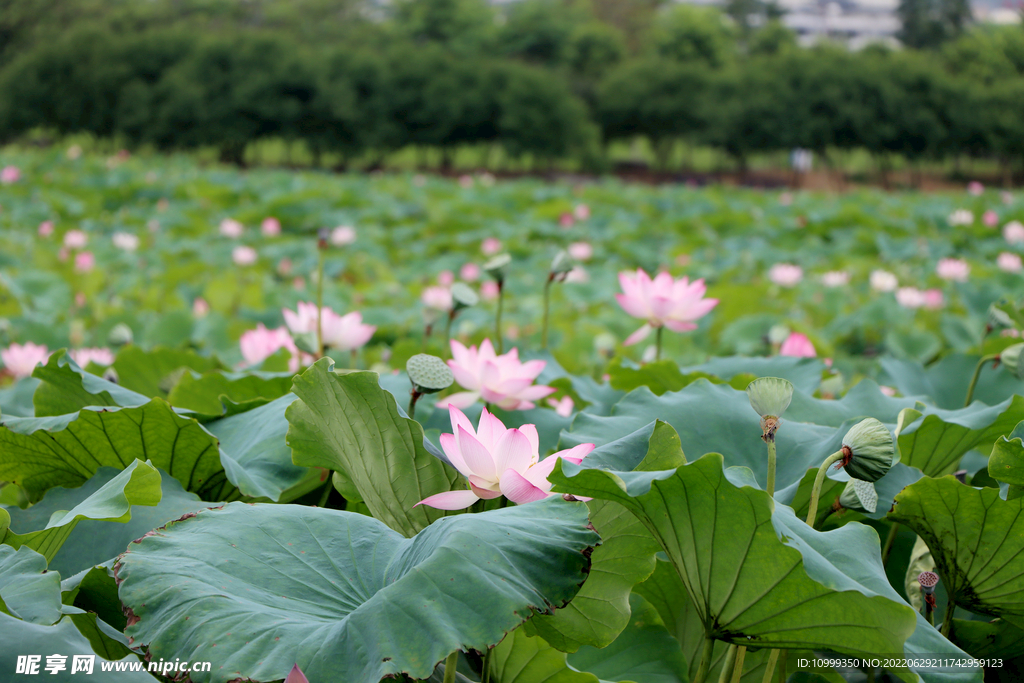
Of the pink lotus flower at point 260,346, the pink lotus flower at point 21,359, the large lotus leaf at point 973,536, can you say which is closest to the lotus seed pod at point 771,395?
the large lotus leaf at point 973,536

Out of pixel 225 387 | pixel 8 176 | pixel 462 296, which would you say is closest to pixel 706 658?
pixel 462 296

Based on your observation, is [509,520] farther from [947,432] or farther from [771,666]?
[947,432]

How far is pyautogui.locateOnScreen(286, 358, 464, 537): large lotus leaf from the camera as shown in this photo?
66cm

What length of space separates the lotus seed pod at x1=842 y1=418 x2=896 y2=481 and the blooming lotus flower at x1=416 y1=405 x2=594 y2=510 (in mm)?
202

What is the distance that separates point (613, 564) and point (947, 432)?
425 millimetres

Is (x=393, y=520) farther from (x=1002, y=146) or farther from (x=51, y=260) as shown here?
(x=1002, y=146)

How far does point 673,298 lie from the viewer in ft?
4.06

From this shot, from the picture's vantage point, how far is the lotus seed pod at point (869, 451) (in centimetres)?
57

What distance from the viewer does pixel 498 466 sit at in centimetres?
59

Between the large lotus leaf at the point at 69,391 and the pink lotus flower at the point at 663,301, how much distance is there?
2.40ft

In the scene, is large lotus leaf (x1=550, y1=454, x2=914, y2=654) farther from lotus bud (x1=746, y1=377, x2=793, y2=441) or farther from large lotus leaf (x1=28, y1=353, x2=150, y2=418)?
large lotus leaf (x1=28, y1=353, x2=150, y2=418)

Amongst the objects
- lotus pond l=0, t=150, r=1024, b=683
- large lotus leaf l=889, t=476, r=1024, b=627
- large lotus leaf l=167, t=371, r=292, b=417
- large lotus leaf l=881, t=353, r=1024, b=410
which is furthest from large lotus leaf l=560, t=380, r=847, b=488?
large lotus leaf l=881, t=353, r=1024, b=410

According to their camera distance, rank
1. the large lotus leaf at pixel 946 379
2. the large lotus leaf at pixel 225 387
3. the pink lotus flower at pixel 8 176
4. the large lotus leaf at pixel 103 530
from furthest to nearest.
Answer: the pink lotus flower at pixel 8 176
the large lotus leaf at pixel 946 379
the large lotus leaf at pixel 225 387
the large lotus leaf at pixel 103 530

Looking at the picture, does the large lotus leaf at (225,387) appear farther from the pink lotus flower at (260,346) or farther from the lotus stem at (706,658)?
the lotus stem at (706,658)
